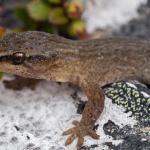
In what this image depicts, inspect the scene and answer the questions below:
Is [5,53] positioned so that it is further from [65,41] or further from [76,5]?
[76,5]

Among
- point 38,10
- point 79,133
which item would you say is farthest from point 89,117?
point 38,10

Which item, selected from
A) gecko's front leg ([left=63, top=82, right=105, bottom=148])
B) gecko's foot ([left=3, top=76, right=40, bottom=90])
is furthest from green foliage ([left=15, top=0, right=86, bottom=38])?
gecko's front leg ([left=63, top=82, right=105, bottom=148])

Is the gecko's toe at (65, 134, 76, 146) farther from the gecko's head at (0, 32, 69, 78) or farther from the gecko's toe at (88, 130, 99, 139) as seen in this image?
the gecko's head at (0, 32, 69, 78)

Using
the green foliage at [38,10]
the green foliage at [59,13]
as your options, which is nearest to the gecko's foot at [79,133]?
the green foliage at [59,13]

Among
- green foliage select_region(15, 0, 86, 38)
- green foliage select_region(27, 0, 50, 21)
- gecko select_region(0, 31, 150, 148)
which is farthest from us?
green foliage select_region(27, 0, 50, 21)

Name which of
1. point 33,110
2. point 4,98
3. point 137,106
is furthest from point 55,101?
point 137,106

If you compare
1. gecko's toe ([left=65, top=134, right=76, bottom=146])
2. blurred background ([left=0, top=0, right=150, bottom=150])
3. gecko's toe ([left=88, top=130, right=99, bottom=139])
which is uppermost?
blurred background ([left=0, top=0, right=150, bottom=150])

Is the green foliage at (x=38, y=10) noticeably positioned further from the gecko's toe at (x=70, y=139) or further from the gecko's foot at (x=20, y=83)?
the gecko's toe at (x=70, y=139)
